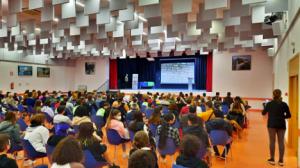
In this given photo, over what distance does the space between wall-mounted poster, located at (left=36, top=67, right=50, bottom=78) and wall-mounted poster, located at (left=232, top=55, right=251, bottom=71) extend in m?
14.4

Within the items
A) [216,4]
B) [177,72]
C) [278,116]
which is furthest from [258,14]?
[177,72]

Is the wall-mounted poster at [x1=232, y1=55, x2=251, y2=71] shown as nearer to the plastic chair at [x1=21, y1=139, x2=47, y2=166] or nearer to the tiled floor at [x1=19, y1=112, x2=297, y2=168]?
the tiled floor at [x1=19, y1=112, x2=297, y2=168]

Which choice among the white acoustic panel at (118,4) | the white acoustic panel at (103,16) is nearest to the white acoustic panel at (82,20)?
the white acoustic panel at (103,16)

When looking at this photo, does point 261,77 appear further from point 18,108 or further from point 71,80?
point 71,80

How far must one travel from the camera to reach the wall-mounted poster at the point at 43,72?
19742 millimetres

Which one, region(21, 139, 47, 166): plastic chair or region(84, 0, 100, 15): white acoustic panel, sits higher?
region(84, 0, 100, 15): white acoustic panel

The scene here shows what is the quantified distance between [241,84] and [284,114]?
1200cm

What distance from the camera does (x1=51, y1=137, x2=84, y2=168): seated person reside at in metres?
2.32

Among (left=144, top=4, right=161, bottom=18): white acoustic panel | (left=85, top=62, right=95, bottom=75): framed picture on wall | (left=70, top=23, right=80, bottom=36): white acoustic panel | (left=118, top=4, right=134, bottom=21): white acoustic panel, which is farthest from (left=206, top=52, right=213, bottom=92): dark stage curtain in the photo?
(left=144, top=4, right=161, bottom=18): white acoustic panel

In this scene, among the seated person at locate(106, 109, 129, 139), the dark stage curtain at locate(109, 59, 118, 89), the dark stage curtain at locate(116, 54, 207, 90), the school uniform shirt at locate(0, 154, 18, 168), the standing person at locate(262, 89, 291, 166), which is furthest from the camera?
the dark stage curtain at locate(109, 59, 118, 89)

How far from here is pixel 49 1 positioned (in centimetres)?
809

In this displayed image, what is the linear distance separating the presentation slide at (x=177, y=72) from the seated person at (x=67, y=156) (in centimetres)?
1758

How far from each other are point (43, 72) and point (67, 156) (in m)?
19.4

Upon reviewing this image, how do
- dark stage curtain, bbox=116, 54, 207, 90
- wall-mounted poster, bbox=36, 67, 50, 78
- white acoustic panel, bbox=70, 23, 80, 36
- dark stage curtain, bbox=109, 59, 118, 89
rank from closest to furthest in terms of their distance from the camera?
white acoustic panel, bbox=70, 23, 80, 36 → wall-mounted poster, bbox=36, 67, 50, 78 → dark stage curtain, bbox=116, 54, 207, 90 → dark stage curtain, bbox=109, 59, 118, 89
